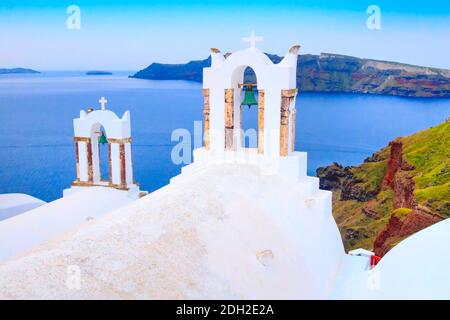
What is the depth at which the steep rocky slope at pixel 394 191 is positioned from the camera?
24438 millimetres

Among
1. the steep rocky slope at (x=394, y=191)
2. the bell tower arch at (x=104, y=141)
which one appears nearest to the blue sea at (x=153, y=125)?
the steep rocky slope at (x=394, y=191)

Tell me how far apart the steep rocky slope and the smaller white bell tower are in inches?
608

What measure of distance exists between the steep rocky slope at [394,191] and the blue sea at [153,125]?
15.7m

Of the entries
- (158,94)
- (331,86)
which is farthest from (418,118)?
(158,94)

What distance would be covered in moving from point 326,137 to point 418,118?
844 inches

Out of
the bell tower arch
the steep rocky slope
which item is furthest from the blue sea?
the bell tower arch

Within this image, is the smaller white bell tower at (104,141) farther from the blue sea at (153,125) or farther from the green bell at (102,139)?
the blue sea at (153,125)

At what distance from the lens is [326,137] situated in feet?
254

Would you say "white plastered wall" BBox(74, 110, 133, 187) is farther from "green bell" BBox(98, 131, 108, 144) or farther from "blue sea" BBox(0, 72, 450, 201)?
"blue sea" BBox(0, 72, 450, 201)

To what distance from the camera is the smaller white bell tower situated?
12352 mm

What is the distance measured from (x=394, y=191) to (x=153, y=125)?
161ft

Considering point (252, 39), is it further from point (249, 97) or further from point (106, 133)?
point (106, 133)

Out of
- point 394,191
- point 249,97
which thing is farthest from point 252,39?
point 394,191
